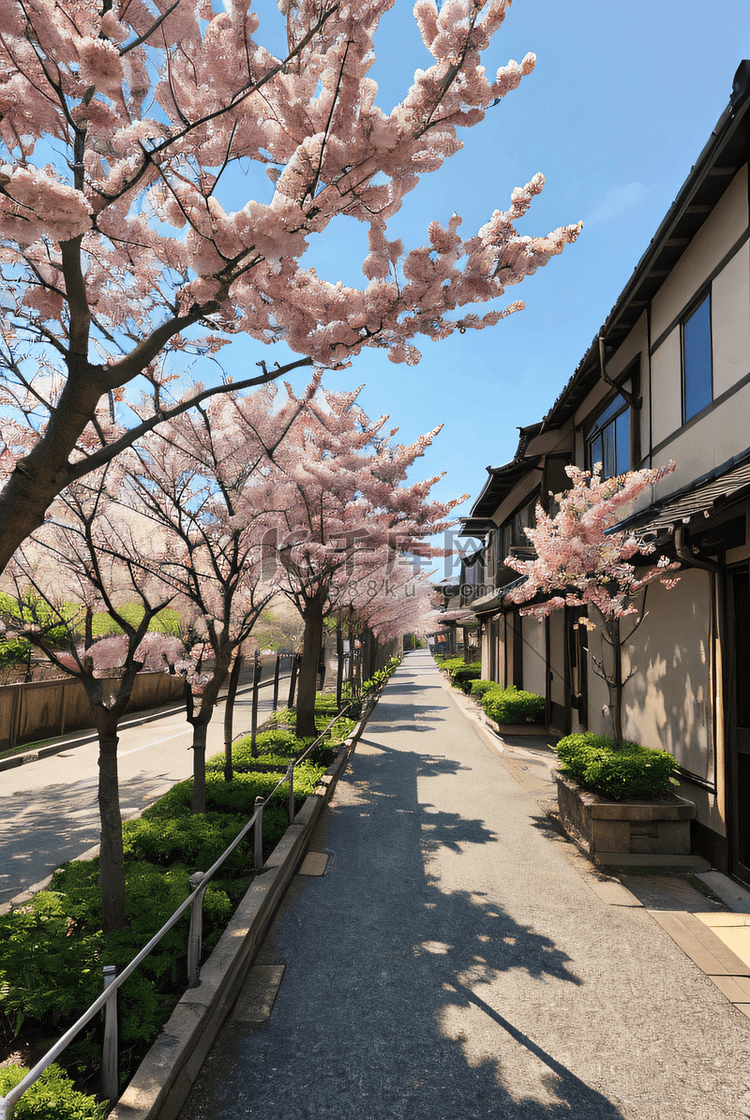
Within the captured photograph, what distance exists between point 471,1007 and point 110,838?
2.98 meters

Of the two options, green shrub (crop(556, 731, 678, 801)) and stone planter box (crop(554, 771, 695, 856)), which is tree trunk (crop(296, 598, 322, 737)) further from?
stone planter box (crop(554, 771, 695, 856))

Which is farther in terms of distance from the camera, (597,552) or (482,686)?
(482,686)

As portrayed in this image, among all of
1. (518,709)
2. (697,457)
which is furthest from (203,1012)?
(518,709)

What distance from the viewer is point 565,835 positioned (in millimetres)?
8570

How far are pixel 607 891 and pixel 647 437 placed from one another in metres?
6.57

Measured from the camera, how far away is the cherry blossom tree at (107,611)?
4.84 meters

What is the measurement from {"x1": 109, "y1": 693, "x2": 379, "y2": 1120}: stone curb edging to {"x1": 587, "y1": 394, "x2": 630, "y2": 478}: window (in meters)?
8.49

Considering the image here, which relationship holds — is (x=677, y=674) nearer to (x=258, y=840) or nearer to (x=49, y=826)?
(x=258, y=840)

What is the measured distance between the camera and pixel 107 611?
7227 millimetres

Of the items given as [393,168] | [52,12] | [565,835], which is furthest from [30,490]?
[565,835]

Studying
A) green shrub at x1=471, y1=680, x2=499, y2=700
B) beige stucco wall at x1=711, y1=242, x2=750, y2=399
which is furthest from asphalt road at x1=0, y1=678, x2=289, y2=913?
beige stucco wall at x1=711, y1=242, x2=750, y2=399

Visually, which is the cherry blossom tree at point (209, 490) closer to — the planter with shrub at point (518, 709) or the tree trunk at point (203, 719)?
the tree trunk at point (203, 719)

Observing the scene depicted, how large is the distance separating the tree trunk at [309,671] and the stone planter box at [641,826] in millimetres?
6950

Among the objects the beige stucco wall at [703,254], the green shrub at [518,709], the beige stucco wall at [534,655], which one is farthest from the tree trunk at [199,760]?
the beige stucco wall at [534,655]
